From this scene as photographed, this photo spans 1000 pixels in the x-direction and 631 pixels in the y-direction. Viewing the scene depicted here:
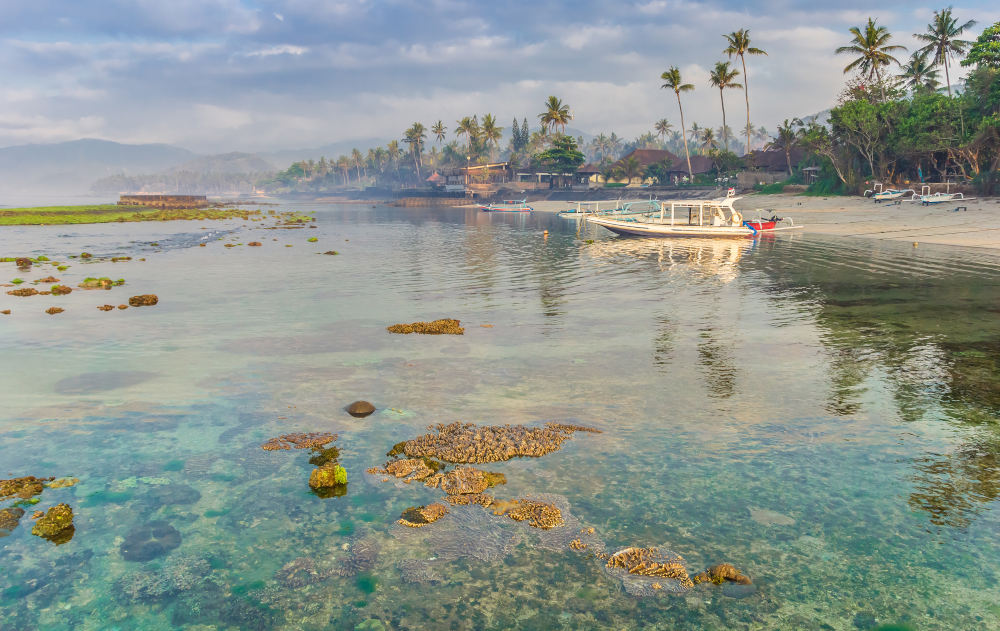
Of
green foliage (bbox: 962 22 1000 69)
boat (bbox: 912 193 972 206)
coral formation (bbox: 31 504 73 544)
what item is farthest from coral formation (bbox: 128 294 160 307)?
green foliage (bbox: 962 22 1000 69)

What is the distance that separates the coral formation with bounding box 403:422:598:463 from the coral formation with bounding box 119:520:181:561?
3.32m

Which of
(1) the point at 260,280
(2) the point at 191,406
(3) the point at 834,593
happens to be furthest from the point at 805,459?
(1) the point at 260,280

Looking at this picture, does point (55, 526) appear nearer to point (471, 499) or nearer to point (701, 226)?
point (471, 499)

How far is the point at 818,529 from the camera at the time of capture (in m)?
7.11

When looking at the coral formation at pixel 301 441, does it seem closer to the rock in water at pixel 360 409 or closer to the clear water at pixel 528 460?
Answer: the clear water at pixel 528 460

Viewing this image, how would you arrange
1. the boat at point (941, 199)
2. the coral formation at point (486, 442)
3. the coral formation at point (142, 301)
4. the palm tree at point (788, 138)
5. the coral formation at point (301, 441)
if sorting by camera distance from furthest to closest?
the palm tree at point (788, 138) → the boat at point (941, 199) → the coral formation at point (142, 301) → the coral formation at point (301, 441) → the coral formation at point (486, 442)

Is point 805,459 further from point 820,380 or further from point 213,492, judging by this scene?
point 213,492

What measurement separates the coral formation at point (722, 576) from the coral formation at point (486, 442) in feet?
11.0

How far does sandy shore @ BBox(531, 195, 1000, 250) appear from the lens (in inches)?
1636

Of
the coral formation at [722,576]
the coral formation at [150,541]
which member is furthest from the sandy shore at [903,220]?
the coral formation at [150,541]

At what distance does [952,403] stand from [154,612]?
13042 mm

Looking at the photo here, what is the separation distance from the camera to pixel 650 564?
6.46 m

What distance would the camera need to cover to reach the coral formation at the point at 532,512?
7.32m

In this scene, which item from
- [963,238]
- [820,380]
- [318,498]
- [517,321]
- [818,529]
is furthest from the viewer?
[963,238]
